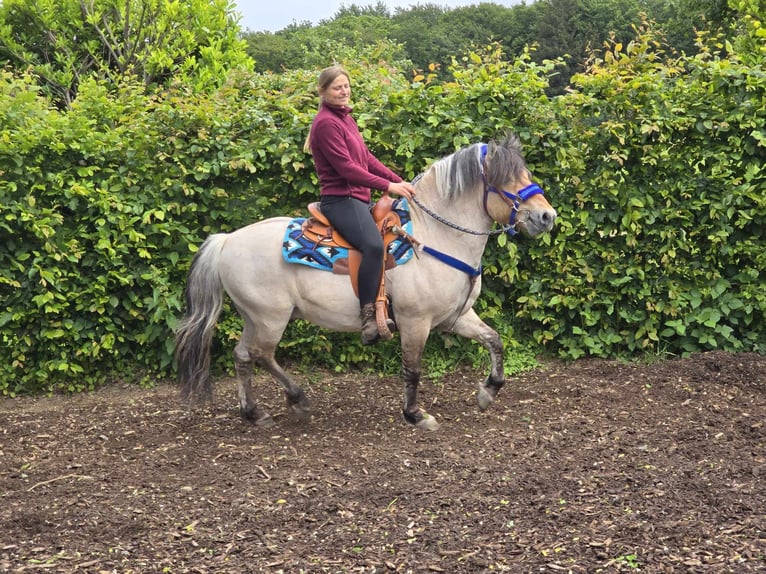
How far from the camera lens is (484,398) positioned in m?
5.62

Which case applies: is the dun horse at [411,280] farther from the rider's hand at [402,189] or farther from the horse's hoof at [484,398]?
the rider's hand at [402,189]

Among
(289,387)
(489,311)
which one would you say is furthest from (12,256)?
(489,311)

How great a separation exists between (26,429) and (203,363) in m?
1.64

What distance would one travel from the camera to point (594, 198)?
21.1ft

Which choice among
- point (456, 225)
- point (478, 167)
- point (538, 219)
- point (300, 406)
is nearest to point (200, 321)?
point (300, 406)

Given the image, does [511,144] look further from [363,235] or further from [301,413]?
[301,413]

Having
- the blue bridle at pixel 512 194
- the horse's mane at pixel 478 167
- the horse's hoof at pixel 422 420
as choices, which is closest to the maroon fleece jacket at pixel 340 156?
the horse's mane at pixel 478 167

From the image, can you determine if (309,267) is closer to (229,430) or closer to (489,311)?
(229,430)

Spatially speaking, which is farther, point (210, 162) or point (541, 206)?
point (210, 162)

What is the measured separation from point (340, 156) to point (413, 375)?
1.67 meters

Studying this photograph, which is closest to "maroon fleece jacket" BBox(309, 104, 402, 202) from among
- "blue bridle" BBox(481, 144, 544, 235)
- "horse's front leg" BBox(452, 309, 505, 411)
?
"blue bridle" BBox(481, 144, 544, 235)

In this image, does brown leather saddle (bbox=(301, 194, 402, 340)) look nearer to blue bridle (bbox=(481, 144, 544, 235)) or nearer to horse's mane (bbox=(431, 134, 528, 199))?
horse's mane (bbox=(431, 134, 528, 199))

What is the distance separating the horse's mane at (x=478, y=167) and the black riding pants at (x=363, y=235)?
1.94ft

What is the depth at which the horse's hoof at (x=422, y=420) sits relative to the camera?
5.42 m
